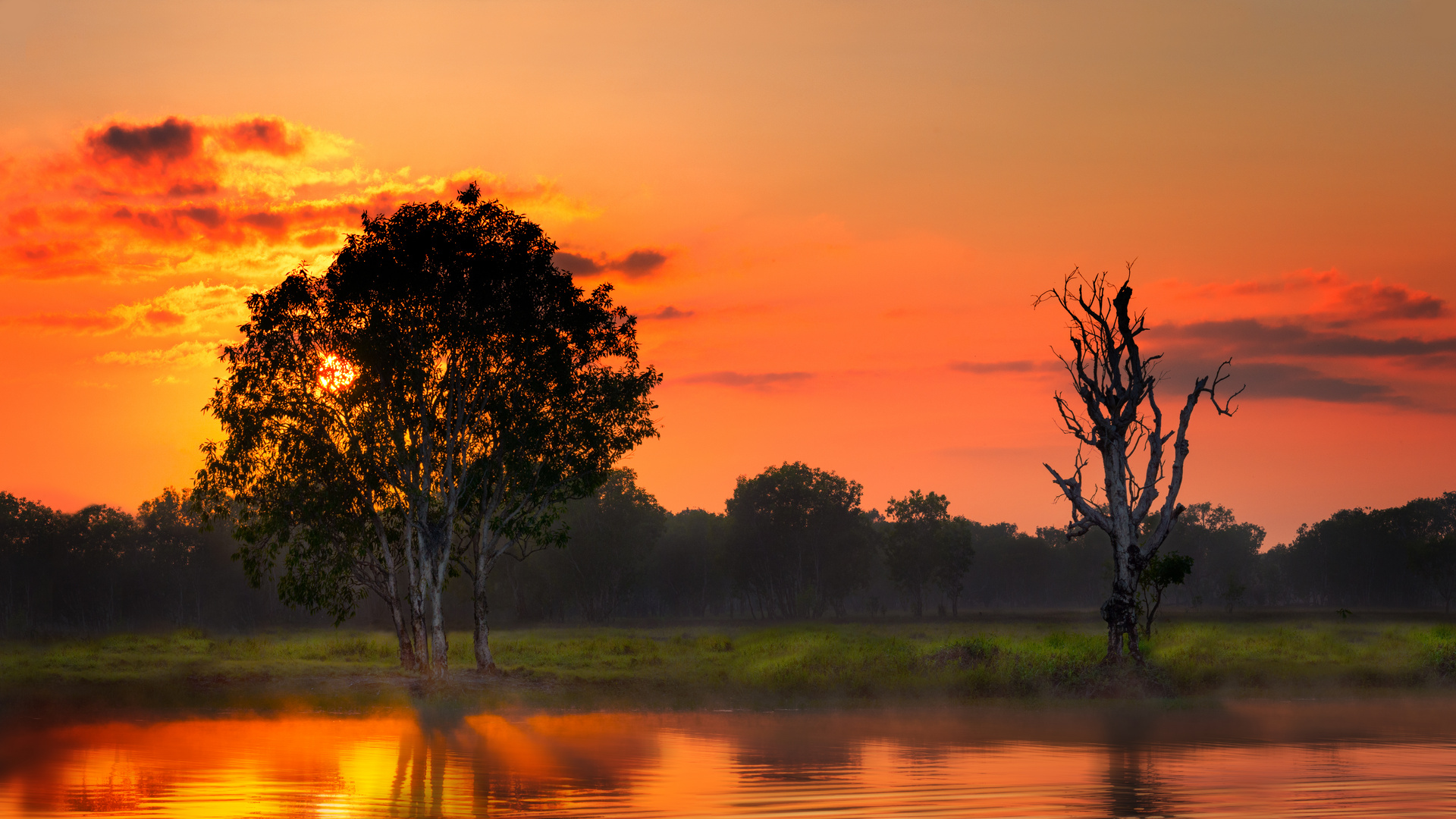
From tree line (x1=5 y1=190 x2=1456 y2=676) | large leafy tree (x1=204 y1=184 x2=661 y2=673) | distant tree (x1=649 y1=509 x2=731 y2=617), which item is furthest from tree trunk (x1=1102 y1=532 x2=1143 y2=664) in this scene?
distant tree (x1=649 y1=509 x2=731 y2=617)

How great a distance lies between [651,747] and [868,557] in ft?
418

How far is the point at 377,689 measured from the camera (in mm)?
41312

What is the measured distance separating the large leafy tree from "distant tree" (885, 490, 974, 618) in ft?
325

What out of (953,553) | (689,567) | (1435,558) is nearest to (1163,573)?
(953,553)

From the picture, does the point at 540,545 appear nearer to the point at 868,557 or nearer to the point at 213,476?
the point at 213,476

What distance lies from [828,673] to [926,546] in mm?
104090

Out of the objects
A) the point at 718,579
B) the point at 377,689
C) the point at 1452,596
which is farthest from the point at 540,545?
the point at 1452,596

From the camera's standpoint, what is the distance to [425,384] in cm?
4522

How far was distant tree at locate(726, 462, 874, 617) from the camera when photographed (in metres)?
143

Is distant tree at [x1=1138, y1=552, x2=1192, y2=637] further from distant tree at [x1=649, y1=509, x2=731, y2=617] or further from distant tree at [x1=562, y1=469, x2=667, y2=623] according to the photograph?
distant tree at [x1=649, y1=509, x2=731, y2=617]

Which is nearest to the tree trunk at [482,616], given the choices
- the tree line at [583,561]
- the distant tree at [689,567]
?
the tree line at [583,561]

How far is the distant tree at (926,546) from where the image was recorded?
142500 mm

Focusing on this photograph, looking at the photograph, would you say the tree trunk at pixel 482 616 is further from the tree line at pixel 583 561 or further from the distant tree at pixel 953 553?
the distant tree at pixel 953 553

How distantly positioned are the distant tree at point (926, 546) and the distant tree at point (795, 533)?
15.3 ft
